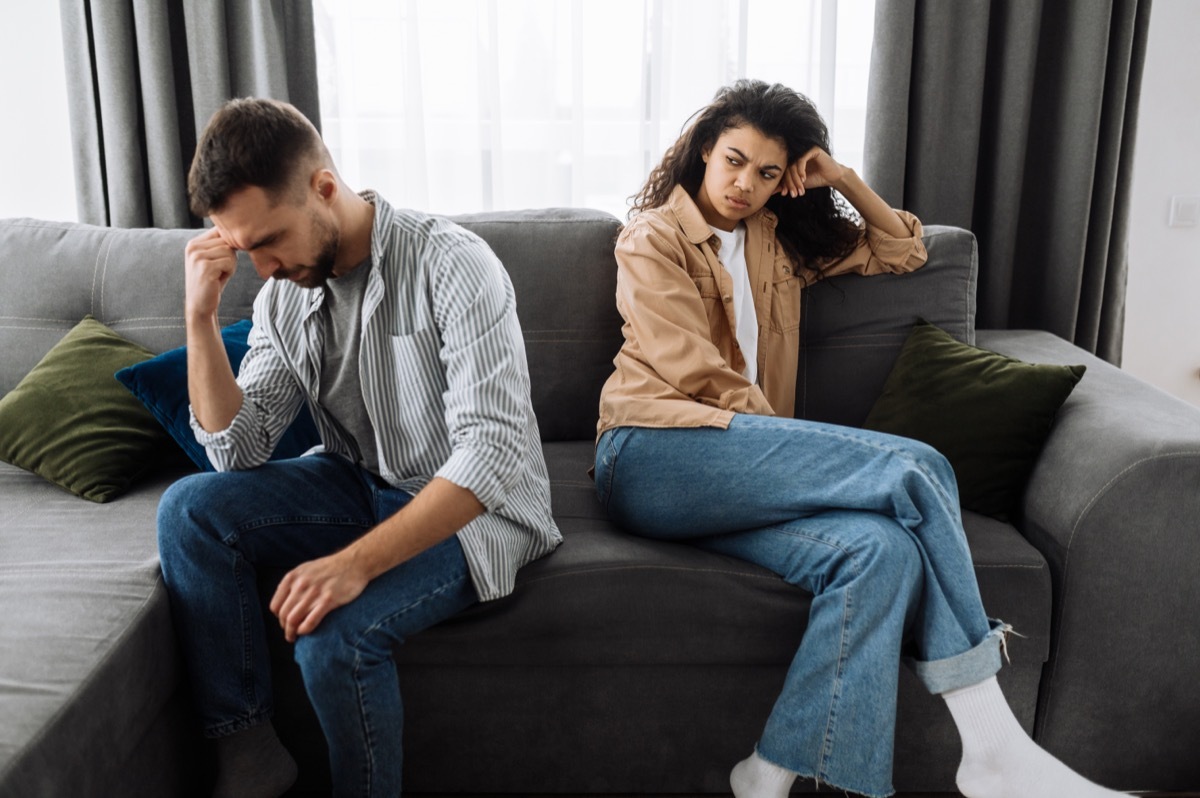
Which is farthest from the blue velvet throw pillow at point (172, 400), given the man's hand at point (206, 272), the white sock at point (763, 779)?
the white sock at point (763, 779)

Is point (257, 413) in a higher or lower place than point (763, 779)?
higher

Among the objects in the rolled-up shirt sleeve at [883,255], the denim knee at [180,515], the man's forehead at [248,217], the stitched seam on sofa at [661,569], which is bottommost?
the stitched seam on sofa at [661,569]

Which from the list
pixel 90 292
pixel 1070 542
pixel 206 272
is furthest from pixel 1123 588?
pixel 90 292

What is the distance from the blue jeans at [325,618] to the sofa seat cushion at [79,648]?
0.07 m

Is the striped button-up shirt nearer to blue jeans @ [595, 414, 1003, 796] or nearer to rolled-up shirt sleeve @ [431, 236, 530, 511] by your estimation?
rolled-up shirt sleeve @ [431, 236, 530, 511]

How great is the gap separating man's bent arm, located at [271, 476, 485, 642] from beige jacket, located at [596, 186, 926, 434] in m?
0.45

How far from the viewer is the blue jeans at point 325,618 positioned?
1266 mm

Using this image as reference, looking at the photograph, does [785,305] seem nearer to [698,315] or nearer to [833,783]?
[698,315]

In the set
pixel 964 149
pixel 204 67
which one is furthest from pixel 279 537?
pixel 964 149

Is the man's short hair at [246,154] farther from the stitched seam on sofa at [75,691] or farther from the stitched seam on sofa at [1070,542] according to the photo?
the stitched seam on sofa at [1070,542]

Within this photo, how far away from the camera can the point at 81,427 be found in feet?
5.90

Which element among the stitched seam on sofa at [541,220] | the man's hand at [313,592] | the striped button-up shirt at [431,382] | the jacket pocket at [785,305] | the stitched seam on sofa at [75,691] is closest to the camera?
the stitched seam on sofa at [75,691]

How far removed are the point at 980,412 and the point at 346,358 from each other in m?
1.10

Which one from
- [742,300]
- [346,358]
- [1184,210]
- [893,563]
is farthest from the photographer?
[1184,210]
